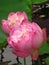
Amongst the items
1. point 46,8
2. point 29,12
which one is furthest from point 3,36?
point 46,8

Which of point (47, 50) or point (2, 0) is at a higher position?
point (2, 0)

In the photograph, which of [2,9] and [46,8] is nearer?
[2,9]

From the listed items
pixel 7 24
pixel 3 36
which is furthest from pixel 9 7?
pixel 7 24

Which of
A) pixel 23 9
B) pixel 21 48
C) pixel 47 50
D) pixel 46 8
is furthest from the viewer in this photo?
pixel 46 8

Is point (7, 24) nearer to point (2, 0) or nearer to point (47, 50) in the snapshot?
point (47, 50)

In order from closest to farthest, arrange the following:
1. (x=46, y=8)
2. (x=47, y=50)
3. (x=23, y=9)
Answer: (x=47, y=50), (x=23, y=9), (x=46, y=8)

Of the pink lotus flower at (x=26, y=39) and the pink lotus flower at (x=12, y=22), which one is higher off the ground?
the pink lotus flower at (x=12, y=22)

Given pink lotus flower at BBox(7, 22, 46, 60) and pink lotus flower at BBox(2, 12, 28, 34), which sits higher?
pink lotus flower at BBox(2, 12, 28, 34)
